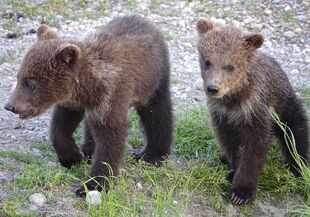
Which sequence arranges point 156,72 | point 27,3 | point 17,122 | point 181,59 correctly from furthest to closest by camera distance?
1. point 27,3
2. point 181,59
3. point 17,122
4. point 156,72

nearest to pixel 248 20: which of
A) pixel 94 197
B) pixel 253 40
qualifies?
pixel 253 40

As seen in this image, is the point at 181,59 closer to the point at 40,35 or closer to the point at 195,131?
the point at 195,131

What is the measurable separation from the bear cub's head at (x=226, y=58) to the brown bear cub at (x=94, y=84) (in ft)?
2.09

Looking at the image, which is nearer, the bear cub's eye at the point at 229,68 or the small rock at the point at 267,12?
the bear cub's eye at the point at 229,68

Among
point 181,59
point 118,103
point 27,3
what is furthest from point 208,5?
point 118,103

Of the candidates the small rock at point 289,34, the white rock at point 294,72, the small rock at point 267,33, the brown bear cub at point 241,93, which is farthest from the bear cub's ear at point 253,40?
the small rock at point 289,34

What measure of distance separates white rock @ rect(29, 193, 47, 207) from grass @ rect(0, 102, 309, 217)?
5cm

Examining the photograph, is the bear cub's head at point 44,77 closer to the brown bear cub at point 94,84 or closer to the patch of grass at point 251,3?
the brown bear cub at point 94,84

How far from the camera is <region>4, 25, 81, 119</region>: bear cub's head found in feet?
18.9

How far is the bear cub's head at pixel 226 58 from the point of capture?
617cm

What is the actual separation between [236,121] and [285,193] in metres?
1.03

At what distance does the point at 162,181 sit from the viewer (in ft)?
21.1

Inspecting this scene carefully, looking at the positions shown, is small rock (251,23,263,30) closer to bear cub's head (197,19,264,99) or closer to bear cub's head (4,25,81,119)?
bear cub's head (197,19,264,99)

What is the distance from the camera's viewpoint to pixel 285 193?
22.5ft
